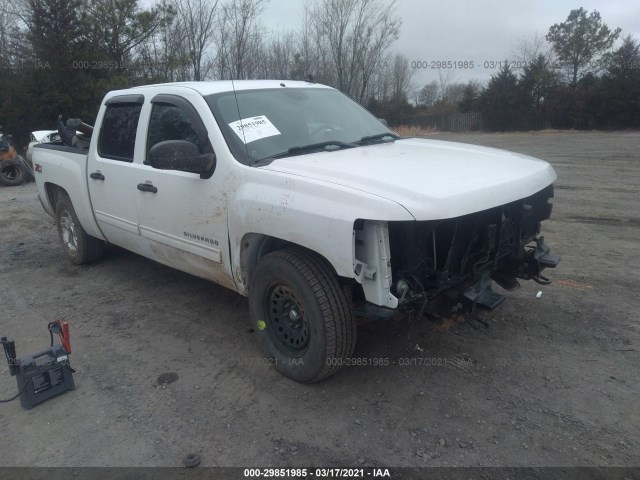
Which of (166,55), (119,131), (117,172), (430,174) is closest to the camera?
(430,174)

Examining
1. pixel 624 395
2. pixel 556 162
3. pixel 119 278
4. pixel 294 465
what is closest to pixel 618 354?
pixel 624 395

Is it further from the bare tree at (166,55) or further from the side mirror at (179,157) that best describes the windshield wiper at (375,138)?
the bare tree at (166,55)

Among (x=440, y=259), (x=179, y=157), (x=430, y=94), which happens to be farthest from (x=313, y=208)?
(x=430, y=94)

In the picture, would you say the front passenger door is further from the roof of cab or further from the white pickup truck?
the roof of cab

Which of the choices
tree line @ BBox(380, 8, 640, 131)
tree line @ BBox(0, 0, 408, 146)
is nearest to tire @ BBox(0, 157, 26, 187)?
tree line @ BBox(0, 0, 408, 146)

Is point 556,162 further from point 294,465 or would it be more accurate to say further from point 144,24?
point 144,24

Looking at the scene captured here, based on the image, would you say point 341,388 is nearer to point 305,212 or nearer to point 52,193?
point 305,212

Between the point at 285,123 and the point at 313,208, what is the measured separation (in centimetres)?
123

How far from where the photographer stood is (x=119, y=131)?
483cm

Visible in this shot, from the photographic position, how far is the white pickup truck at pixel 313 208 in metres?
2.88

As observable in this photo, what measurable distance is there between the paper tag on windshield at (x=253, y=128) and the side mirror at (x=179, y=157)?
0.88ft

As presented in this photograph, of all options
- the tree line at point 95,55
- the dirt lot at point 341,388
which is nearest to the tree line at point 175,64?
the tree line at point 95,55

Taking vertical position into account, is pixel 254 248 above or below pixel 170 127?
below

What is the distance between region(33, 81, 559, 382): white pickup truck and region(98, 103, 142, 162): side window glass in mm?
22
